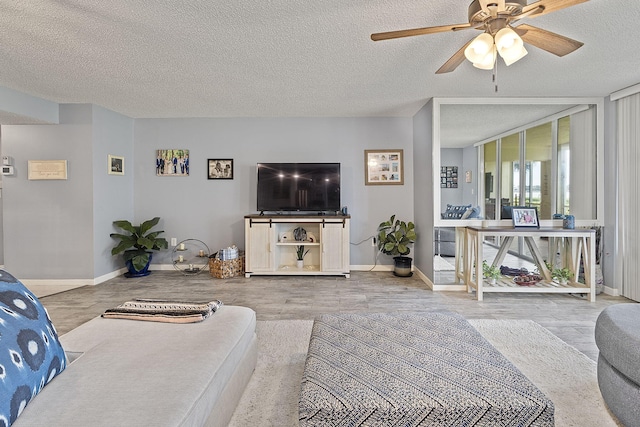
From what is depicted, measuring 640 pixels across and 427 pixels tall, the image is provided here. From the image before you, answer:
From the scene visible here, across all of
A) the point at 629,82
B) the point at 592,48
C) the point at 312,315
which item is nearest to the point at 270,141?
the point at 312,315

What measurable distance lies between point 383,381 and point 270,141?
4.35 metres

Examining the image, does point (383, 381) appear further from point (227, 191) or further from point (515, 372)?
point (227, 191)

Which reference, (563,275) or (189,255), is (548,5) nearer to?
(563,275)

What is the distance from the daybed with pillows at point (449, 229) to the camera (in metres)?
4.24

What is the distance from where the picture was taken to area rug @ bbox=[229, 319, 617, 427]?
68.9 inches

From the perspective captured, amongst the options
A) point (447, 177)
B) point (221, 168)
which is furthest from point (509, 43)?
point (221, 168)

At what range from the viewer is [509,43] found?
1776 mm

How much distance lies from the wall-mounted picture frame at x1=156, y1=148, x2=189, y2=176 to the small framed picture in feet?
15.0

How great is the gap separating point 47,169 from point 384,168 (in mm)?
4594

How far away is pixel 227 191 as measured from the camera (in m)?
5.27

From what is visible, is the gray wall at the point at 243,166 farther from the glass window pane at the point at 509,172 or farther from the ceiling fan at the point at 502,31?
the ceiling fan at the point at 502,31

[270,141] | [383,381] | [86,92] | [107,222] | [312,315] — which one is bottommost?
[312,315]

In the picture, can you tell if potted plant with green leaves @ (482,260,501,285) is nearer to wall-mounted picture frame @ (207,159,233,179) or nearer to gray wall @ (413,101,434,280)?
gray wall @ (413,101,434,280)

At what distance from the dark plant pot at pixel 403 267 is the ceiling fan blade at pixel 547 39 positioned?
10.7 ft
